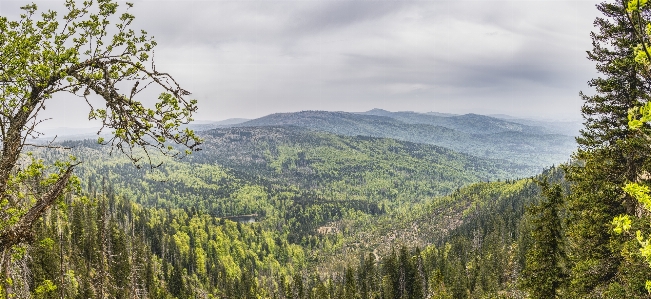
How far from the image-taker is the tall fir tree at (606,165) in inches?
680

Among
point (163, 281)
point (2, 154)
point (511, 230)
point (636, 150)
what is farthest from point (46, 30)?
point (511, 230)

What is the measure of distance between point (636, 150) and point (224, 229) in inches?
7737

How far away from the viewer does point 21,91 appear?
7.77 meters

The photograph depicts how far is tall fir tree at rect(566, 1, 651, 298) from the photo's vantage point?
17.3m

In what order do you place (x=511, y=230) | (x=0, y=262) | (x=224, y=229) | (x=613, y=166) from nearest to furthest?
(x=0, y=262) < (x=613, y=166) < (x=511, y=230) < (x=224, y=229)

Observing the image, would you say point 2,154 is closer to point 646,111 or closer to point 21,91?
point 21,91

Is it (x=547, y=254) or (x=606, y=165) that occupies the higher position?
(x=606, y=165)

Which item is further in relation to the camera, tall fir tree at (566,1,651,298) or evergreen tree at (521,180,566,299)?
evergreen tree at (521,180,566,299)

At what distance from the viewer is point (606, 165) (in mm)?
18359

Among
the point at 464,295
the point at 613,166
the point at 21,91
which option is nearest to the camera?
the point at 21,91

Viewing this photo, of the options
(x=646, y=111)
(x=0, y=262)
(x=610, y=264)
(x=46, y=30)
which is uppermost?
(x=46, y=30)

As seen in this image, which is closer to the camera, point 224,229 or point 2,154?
point 2,154

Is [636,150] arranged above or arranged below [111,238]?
above

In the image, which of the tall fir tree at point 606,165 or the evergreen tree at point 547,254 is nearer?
the tall fir tree at point 606,165
